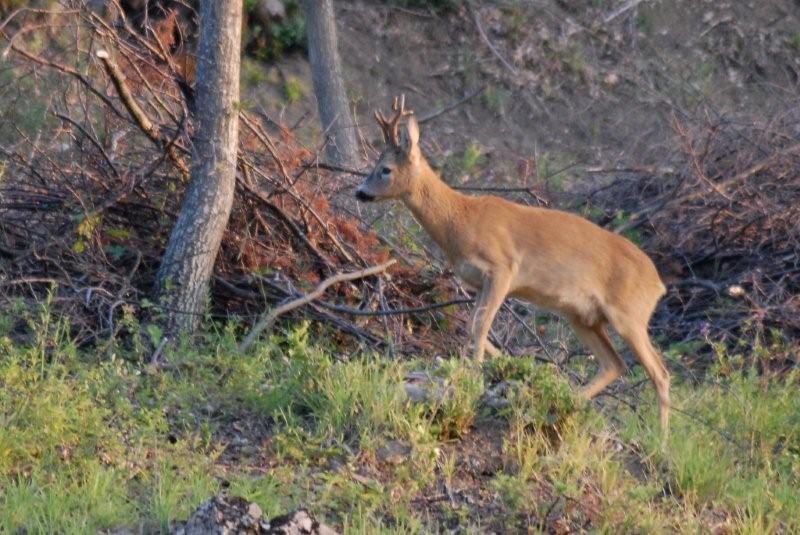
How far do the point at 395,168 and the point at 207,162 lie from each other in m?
1.35

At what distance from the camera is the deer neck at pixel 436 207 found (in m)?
9.46

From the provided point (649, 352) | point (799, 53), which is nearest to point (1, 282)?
point (649, 352)

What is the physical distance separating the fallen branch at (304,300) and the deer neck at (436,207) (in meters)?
0.40

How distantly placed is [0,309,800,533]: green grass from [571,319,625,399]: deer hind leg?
111 centimetres

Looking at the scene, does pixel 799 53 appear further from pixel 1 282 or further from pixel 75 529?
pixel 75 529

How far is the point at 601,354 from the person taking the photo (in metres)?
9.31

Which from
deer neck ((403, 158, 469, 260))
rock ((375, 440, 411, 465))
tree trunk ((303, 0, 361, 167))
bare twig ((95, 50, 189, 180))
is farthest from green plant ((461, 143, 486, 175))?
rock ((375, 440, 411, 465))

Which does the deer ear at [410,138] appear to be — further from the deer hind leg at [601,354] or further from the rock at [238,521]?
the rock at [238,521]

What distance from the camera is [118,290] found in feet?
30.3

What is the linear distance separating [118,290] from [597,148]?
418 inches

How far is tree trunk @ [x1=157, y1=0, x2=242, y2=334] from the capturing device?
9.05 meters

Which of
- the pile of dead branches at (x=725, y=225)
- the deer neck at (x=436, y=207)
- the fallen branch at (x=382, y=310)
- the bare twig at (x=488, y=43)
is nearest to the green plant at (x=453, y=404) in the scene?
the fallen branch at (x=382, y=310)

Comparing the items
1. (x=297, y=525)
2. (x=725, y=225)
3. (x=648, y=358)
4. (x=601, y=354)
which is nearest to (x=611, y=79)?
(x=725, y=225)

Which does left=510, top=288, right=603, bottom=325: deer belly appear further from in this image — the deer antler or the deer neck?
the deer antler
